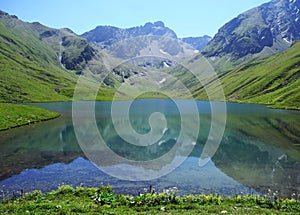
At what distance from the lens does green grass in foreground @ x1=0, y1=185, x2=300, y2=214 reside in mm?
24516

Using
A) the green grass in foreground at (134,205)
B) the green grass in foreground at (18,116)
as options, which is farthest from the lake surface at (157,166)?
the green grass in foreground at (134,205)

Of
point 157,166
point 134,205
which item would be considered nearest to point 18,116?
point 157,166

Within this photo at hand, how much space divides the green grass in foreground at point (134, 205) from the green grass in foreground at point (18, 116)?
62100 mm

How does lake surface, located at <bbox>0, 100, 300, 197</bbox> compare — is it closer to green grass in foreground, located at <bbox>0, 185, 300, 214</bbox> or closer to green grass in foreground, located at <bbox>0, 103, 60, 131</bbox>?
green grass in foreground, located at <bbox>0, 103, 60, 131</bbox>

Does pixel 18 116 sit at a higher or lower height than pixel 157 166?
higher

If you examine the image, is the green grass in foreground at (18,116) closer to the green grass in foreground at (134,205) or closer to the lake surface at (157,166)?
the lake surface at (157,166)

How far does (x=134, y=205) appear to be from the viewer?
2669 centimetres

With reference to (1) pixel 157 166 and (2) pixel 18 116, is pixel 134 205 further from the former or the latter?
(2) pixel 18 116

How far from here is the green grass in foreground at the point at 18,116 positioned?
87625 millimetres

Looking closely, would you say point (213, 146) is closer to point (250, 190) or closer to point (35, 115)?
point (250, 190)

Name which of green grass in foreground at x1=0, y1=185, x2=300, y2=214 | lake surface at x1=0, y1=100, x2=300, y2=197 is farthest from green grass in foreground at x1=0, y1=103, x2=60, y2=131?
green grass in foreground at x1=0, y1=185, x2=300, y2=214

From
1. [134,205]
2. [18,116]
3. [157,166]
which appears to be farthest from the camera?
[18,116]

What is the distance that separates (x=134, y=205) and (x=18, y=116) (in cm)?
8298

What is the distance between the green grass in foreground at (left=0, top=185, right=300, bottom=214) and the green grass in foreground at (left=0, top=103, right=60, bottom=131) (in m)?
62.1
